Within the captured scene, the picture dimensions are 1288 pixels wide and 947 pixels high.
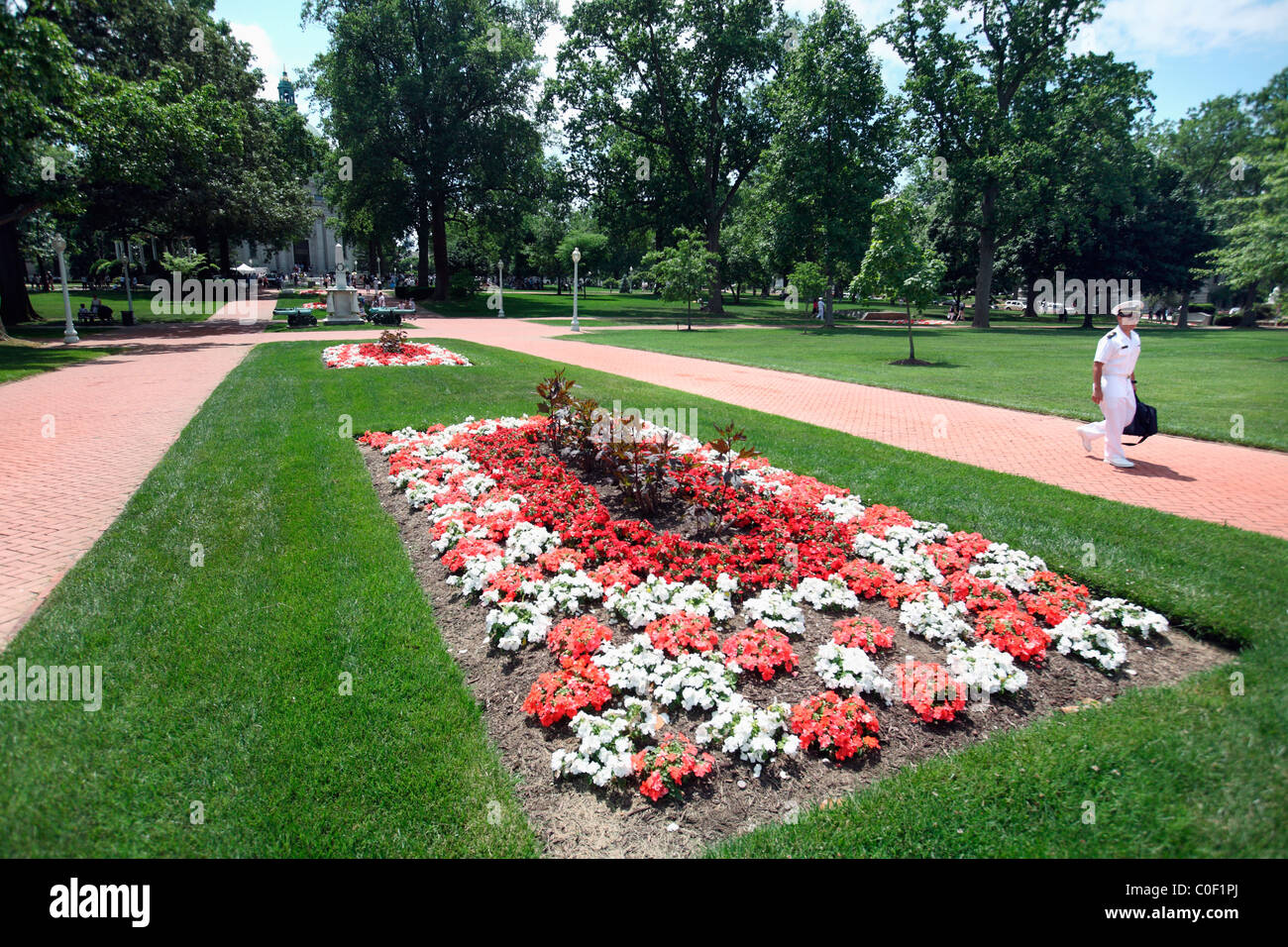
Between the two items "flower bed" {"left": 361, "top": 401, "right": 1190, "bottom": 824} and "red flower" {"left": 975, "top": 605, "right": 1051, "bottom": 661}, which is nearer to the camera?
"flower bed" {"left": 361, "top": 401, "right": 1190, "bottom": 824}

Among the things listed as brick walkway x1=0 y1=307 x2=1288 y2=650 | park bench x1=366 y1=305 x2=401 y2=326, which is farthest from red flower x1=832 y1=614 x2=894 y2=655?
park bench x1=366 y1=305 x2=401 y2=326

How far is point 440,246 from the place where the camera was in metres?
43.8

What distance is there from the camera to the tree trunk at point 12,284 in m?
25.1

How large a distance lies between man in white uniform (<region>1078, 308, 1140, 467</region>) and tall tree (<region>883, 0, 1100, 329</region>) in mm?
30497

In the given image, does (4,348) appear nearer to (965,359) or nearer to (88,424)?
(88,424)

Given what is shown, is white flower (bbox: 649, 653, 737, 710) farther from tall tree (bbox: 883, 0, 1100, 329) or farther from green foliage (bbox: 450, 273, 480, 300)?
green foliage (bbox: 450, 273, 480, 300)

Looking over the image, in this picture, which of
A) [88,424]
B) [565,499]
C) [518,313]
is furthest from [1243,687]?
[518,313]

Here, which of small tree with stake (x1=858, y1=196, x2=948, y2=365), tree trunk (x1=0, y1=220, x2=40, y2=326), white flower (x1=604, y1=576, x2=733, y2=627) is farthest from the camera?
tree trunk (x1=0, y1=220, x2=40, y2=326)

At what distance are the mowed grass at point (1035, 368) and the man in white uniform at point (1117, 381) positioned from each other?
2.67m

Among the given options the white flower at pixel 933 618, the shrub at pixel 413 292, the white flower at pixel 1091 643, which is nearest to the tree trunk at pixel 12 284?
the shrub at pixel 413 292

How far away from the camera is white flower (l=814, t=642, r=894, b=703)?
3.74 m

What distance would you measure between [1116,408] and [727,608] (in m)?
6.48

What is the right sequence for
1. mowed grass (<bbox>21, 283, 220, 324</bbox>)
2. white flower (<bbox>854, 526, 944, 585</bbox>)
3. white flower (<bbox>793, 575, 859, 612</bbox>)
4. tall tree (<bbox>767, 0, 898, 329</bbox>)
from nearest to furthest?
white flower (<bbox>793, 575, 859, 612</bbox>) → white flower (<bbox>854, 526, 944, 585</bbox>) → mowed grass (<bbox>21, 283, 220, 324</bbox>) → tall tree (<bbox>767, 0, 898, 329</bbox>)

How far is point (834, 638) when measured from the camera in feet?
13.9
